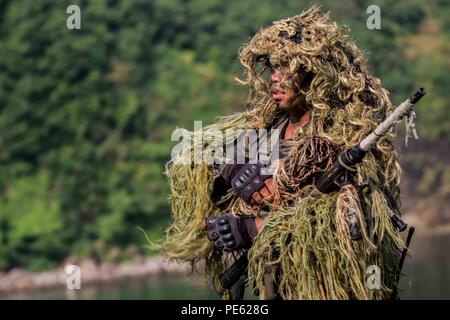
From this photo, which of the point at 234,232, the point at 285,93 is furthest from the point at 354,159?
the point at 234,232

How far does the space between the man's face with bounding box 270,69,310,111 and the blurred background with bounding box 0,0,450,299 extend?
14.4 meters

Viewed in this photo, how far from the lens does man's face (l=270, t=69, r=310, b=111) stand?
5852 millimetres

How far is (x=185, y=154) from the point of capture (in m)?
6.47

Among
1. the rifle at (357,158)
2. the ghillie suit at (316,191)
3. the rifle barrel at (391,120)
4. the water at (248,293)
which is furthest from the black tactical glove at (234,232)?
the water at (248,293)

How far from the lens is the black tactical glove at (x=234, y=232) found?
6.01 meters

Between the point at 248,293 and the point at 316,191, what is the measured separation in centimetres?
628

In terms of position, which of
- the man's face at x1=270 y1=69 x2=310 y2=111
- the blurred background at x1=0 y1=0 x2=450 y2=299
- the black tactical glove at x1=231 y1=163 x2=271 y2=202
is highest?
the blurred background at x1=0 y1=0 x2=450 y2=299

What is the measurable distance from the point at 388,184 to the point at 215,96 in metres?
17.8

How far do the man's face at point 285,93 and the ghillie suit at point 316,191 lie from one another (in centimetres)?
4

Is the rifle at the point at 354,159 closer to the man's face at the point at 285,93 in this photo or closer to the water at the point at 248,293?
the man's face at the point at 285,93

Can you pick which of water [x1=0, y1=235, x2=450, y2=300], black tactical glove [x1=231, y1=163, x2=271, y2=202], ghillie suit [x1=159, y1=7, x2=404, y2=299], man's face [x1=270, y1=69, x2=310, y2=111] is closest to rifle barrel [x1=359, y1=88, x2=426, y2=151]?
ghillie suit [x1=159, y1=7, x2=404, y2=299]

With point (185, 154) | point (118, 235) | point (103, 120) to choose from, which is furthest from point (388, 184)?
point (103, 120)

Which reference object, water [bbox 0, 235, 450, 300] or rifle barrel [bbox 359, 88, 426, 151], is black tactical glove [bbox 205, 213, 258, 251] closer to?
rifle barrel [bbox 359, 88, 426, 151]

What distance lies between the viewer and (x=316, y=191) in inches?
224
